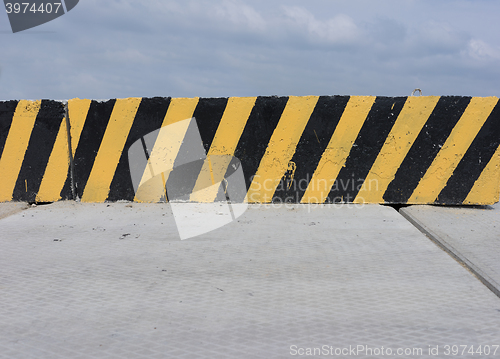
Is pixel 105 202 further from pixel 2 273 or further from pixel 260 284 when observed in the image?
pixel 260 284

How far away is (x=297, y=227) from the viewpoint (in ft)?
13.9

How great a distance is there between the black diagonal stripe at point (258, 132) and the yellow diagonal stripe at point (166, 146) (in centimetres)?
74

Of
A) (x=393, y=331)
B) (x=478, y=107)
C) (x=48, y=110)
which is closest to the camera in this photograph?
(x=393, y=331)

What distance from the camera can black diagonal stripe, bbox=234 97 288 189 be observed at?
516 cm

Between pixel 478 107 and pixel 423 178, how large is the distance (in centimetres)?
106

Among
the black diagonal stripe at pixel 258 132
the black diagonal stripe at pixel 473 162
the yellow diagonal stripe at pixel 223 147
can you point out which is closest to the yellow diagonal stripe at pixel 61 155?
the yellow diagonal stripe at pixel 223 147

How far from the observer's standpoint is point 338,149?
5.16m

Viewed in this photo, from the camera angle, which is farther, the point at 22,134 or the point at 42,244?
the point at 22,134

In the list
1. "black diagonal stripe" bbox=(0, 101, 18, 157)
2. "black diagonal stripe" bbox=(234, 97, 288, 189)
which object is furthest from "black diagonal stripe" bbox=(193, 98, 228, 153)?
"black diagonal stripe" bbox=(0, 101, 18, 157)

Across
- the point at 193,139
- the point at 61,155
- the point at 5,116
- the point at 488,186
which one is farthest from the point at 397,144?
the point at 5,116

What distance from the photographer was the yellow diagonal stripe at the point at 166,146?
5.25 meters

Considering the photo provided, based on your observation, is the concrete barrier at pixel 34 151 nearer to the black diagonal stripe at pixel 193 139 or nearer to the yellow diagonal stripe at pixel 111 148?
the yellow diagonal stripe at pixel 111 148

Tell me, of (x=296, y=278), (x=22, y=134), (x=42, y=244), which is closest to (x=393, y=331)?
(x=296, y=278)

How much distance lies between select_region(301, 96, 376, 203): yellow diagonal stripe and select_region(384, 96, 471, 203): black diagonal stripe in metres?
0.70
